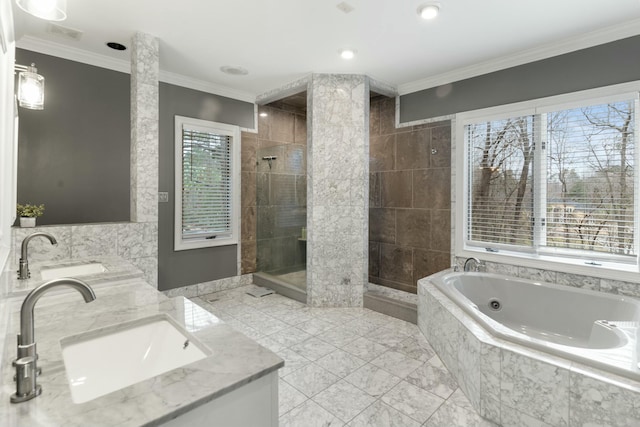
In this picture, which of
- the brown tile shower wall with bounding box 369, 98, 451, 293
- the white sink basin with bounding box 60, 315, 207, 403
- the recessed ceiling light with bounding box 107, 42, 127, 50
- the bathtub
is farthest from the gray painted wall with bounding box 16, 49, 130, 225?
the bathtub

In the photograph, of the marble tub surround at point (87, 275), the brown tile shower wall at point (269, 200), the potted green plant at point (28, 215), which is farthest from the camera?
the brown tile shower wall at point (269, 200)

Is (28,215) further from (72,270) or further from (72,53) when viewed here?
(72,53)

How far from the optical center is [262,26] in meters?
2.77

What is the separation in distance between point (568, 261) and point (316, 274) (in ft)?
8.09

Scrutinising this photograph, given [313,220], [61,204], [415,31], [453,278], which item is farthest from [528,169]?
[61,204]

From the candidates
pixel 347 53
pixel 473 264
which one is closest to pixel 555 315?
pixel 473 264

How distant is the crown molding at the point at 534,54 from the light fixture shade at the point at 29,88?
3.54 metres

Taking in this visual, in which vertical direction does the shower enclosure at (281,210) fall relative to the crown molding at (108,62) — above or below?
below

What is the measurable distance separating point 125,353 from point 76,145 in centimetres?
286

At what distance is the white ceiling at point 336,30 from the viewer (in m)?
2.45

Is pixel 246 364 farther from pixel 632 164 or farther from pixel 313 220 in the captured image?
pixel 632 164

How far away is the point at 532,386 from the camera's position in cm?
169

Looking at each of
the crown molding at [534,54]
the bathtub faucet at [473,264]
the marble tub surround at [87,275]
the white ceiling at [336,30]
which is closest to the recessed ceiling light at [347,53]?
the white ceiling at [336,30]

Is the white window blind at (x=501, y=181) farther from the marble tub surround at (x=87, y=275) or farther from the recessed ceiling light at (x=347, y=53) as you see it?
the marble tub surround at (x=87, y=275)
